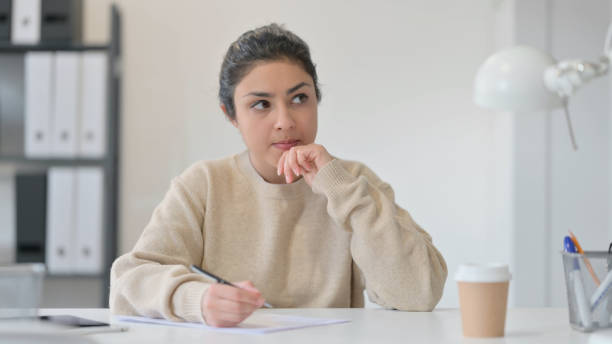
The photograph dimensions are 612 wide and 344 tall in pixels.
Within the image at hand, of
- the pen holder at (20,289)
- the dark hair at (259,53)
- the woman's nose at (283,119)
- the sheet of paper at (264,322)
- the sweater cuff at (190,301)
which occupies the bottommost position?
the sheet of paper at (264,322)

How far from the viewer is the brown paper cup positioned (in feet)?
3.32

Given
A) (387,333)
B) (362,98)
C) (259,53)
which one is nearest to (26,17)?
(362,98)

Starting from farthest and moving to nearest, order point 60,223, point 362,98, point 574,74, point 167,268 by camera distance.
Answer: point 362,98
point 60,223
point 167,268
point 574,74

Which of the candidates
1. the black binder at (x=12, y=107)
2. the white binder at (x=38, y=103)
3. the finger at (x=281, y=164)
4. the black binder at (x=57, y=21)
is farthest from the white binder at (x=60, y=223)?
the finger at (x=281, y=164)

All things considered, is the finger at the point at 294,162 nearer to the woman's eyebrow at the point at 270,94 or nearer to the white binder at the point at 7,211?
the woman's eyebrow at the point at 270,94

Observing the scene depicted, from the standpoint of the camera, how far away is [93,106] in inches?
116

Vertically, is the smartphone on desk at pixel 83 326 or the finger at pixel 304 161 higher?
the finger at pixel 304 161

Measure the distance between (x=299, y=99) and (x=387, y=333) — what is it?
64cm

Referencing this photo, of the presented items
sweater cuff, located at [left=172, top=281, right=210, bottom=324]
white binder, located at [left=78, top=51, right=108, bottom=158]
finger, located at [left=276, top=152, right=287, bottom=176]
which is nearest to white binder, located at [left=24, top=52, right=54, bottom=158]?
white binder, located at [left=78, top=51, right=108, bottom=158]

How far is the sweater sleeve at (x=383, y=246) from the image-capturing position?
1411mm

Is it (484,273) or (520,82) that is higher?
(520,82)

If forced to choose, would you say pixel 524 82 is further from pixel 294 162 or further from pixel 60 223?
pixel 60 223

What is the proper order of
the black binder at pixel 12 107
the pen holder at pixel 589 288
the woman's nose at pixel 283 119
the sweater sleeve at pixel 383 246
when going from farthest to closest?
the black binder at pixel 12 107
the woman's nose at pixel 283 119
the sweater sleeve at pixel 383 246
the pen holder at pixel 589 288

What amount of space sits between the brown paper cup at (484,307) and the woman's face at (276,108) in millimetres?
634
